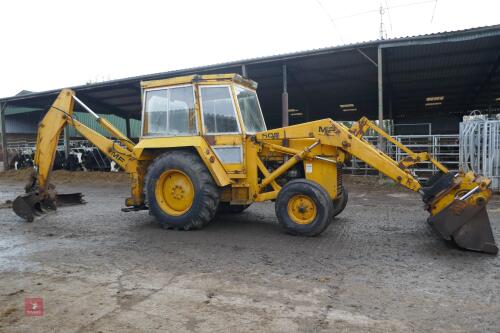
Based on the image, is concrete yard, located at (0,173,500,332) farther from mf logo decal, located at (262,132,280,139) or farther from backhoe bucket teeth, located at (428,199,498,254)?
mf logo decal, located at (262,132,280,139)

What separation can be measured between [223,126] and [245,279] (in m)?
3.00

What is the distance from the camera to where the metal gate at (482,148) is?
10.9 metres

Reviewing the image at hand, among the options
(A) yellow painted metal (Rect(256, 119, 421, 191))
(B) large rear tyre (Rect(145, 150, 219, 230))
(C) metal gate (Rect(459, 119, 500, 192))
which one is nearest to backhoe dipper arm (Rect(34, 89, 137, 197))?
(B) large rear tyre (Rect(145, 150, 219, 230))

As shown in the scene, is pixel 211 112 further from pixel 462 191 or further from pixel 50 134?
pixel 462 191

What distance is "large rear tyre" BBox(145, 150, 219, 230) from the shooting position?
6.39m

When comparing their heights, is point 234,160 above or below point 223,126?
below

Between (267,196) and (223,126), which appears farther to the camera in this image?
(223,126)

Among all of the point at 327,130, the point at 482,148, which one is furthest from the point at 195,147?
the point at 482,148

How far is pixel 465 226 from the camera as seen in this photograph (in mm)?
5051

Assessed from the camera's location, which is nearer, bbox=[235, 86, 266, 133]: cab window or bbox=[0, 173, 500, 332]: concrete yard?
bbox=[0, 173, 500, 332]: concrete yard

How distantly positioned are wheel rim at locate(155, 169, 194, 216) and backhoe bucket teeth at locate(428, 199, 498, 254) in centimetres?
379

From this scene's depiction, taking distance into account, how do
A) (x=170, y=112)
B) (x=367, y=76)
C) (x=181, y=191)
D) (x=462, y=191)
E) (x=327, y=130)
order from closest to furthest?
(x=462, y=191), (x=327, y=130), (x=181, y=191), (x=170, y=112), (x=367, y=76)

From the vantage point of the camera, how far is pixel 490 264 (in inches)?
182

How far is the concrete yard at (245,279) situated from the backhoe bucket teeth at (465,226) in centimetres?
18
